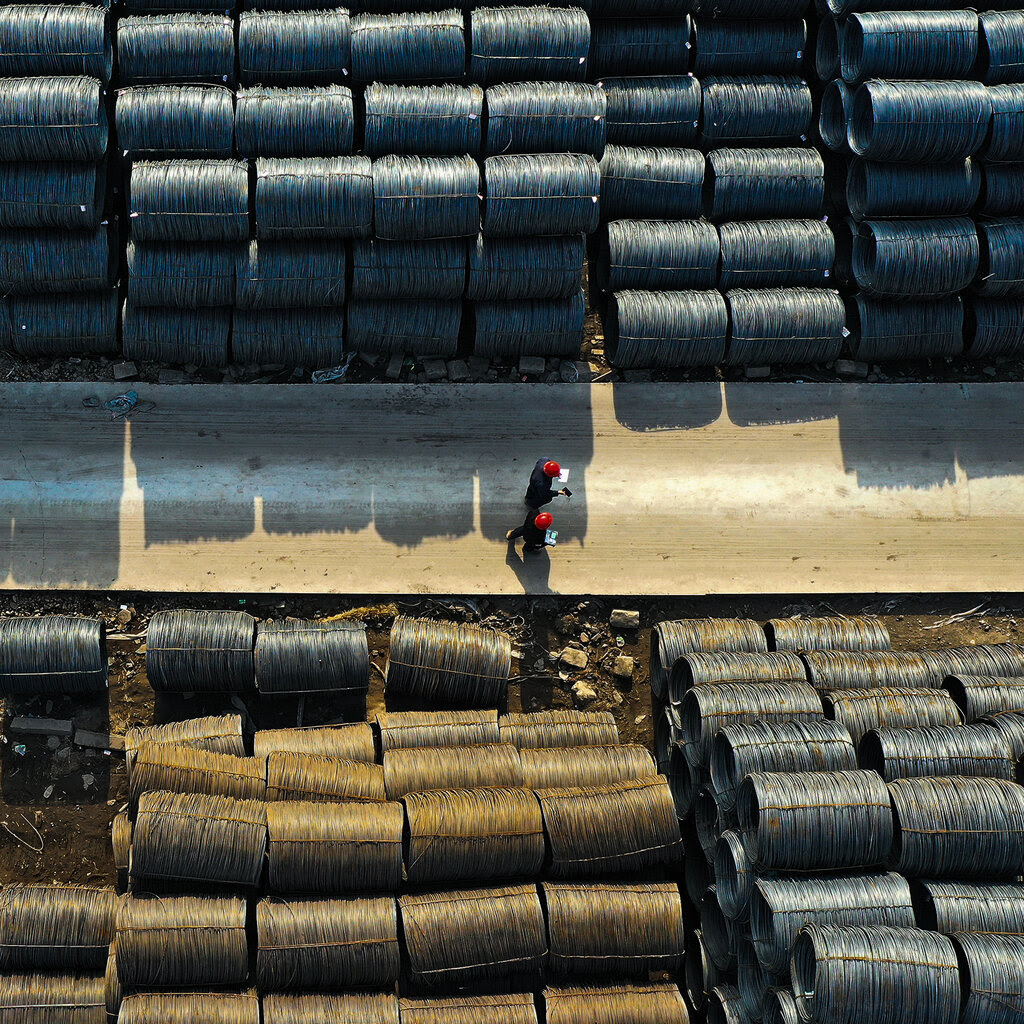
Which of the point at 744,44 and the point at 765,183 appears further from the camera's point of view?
the point at 744,44

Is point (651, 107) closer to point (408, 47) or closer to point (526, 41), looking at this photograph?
point (526, 41)

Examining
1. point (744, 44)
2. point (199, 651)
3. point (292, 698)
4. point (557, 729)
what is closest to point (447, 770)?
point (557, 729)

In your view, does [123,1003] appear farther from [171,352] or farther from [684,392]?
[684,392]

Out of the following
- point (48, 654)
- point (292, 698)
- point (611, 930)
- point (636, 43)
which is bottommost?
point (611, 930)

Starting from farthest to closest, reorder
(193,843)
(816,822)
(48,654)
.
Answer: (48,654), (193,843), (816,822)

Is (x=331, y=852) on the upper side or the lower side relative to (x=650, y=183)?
lower

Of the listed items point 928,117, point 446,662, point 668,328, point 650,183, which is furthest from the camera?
point 650,183

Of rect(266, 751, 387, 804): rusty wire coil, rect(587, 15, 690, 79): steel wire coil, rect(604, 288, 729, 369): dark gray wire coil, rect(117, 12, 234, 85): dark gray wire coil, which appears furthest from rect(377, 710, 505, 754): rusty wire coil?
rect(587, 15, 690, 79): steel wire coil

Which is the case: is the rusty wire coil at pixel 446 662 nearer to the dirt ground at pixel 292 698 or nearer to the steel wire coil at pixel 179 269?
the dirt ground at pixel 292 698
